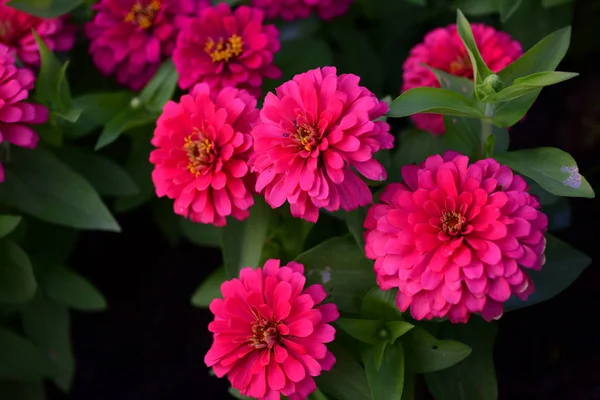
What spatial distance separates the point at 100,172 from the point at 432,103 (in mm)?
554

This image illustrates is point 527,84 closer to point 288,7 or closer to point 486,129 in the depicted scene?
point 486,129

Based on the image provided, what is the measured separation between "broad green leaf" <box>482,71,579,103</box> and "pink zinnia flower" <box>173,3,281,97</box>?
0.30 meters

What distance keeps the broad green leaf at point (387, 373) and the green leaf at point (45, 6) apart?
658mm

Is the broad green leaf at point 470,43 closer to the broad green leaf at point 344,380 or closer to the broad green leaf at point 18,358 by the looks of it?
the broad green leaf at point 344,380

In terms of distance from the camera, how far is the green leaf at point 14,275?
2.95 feet

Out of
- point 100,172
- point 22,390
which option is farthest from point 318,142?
point 22,390

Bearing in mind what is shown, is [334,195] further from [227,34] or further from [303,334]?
[227,34]

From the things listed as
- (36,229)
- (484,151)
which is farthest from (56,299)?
(484,151)

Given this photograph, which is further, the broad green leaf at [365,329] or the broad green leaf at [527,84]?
the broad green leaf at [365,329]

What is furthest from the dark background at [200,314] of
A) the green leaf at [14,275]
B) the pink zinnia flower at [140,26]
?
the pink zinnia flower at [140,26]

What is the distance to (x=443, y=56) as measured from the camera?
2.96ft

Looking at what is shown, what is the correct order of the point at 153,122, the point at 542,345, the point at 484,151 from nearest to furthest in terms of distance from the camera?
the point at 484,151
the point at 153,122
the point at 542,345

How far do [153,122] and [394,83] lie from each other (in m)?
0.51

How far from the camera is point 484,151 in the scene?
0.78 meters
